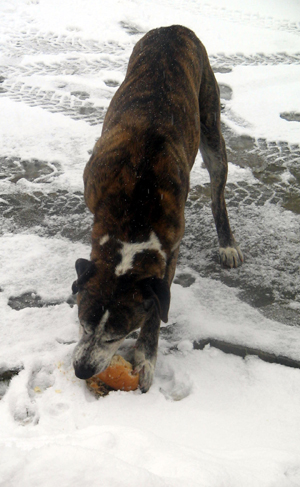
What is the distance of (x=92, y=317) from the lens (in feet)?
8.80

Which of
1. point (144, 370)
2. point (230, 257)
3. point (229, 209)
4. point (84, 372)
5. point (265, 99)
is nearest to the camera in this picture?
point (84, 372)

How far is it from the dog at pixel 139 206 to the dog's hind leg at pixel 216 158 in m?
0.33

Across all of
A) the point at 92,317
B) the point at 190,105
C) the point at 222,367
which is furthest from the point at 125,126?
the point at 222,367

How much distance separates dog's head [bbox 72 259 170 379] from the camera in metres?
2.67

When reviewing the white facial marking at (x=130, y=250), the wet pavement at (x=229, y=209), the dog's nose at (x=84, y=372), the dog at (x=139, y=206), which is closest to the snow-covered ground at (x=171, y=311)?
the wet pavement at (x=229, y=209)

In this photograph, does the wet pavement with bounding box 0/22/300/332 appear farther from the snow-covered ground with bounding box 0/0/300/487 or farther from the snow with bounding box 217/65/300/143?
the snow with bounding box 217/65/300/143

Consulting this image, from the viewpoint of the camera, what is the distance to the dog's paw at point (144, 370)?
110 inches

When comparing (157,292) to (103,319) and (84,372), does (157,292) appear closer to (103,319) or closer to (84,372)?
(103,319)

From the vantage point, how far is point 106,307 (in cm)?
267

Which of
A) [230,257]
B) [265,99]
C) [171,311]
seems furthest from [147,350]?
[265,99]

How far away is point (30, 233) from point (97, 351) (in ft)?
6.65

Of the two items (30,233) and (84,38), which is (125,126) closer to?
(30,233)

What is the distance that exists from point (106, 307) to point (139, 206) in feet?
2.26

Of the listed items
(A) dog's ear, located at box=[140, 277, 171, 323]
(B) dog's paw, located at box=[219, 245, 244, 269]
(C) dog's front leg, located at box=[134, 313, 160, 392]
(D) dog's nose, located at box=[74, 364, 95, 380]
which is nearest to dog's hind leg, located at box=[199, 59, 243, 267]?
(B) dog's paw, located at box=[219, 245, 244, 269]
